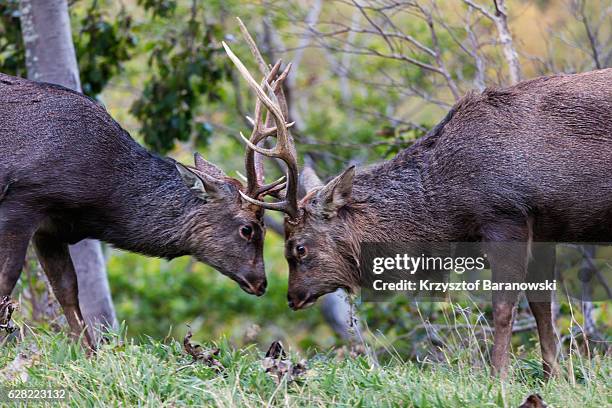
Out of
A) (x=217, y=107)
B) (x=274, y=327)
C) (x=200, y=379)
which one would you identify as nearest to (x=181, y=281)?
(x=274, y=327)

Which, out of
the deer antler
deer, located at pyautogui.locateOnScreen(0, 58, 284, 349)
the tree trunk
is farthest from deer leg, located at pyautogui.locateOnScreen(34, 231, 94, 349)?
the deer antler

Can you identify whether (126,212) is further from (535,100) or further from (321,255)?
(535,100)

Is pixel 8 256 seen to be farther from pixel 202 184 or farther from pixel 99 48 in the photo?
pixel 99 48

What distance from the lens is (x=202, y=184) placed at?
8.05 meters

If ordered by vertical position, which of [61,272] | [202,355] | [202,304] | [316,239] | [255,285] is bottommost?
[202,304]

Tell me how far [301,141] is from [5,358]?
5926 mm

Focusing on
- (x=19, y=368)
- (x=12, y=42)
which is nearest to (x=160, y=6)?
(x=12, y=42)

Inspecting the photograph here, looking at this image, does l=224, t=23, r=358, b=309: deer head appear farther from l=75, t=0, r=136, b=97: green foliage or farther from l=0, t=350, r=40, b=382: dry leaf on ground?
l=75, t=0, r=136, b=97: green foliage

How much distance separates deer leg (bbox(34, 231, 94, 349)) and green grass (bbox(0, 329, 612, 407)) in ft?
4.23

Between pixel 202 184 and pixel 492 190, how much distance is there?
2.28 meters

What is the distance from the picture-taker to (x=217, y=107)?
16.0 m

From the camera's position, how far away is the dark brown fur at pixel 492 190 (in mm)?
7176

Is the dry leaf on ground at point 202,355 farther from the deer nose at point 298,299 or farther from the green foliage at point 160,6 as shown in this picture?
the green foliage at point 160,6

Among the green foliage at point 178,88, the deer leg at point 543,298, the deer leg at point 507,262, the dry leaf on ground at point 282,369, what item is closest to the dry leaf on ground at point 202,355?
the dry leaf on ground at point 282,369
